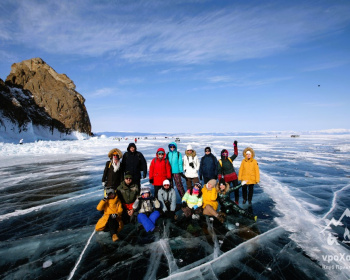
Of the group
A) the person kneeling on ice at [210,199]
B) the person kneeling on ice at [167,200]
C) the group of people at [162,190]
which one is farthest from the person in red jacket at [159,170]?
the person kneeling on ice at [210,199]

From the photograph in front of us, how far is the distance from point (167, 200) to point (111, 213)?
4.68 ft

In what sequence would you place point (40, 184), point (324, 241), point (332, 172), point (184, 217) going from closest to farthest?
point (324, 241) → point (184, 217) → point (40, 184) → point (332, 172)

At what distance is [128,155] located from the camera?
18.0 feet

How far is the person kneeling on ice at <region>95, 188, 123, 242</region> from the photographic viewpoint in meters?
4.29

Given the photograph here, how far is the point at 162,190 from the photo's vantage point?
5180mm

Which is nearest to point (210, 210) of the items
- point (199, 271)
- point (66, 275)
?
point (199, 271)

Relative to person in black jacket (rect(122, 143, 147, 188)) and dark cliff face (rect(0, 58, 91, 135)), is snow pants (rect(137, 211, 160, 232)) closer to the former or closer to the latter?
person in black jacket (rect(122, 143, 147, 188))

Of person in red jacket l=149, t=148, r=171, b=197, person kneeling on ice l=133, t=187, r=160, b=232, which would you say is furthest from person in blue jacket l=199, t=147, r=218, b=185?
person kneeling on ice l=133, t=187, r=160, b=232

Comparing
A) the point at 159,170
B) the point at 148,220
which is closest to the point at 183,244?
the point at 148,220

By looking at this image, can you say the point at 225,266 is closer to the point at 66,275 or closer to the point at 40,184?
the point at 66,275

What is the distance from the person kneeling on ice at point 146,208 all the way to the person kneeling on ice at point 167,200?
20 centimetres

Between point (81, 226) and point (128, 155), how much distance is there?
2093 mm

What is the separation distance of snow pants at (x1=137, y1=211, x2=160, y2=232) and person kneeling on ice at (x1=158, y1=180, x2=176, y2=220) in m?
0.35

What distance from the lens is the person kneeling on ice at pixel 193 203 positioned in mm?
5086
